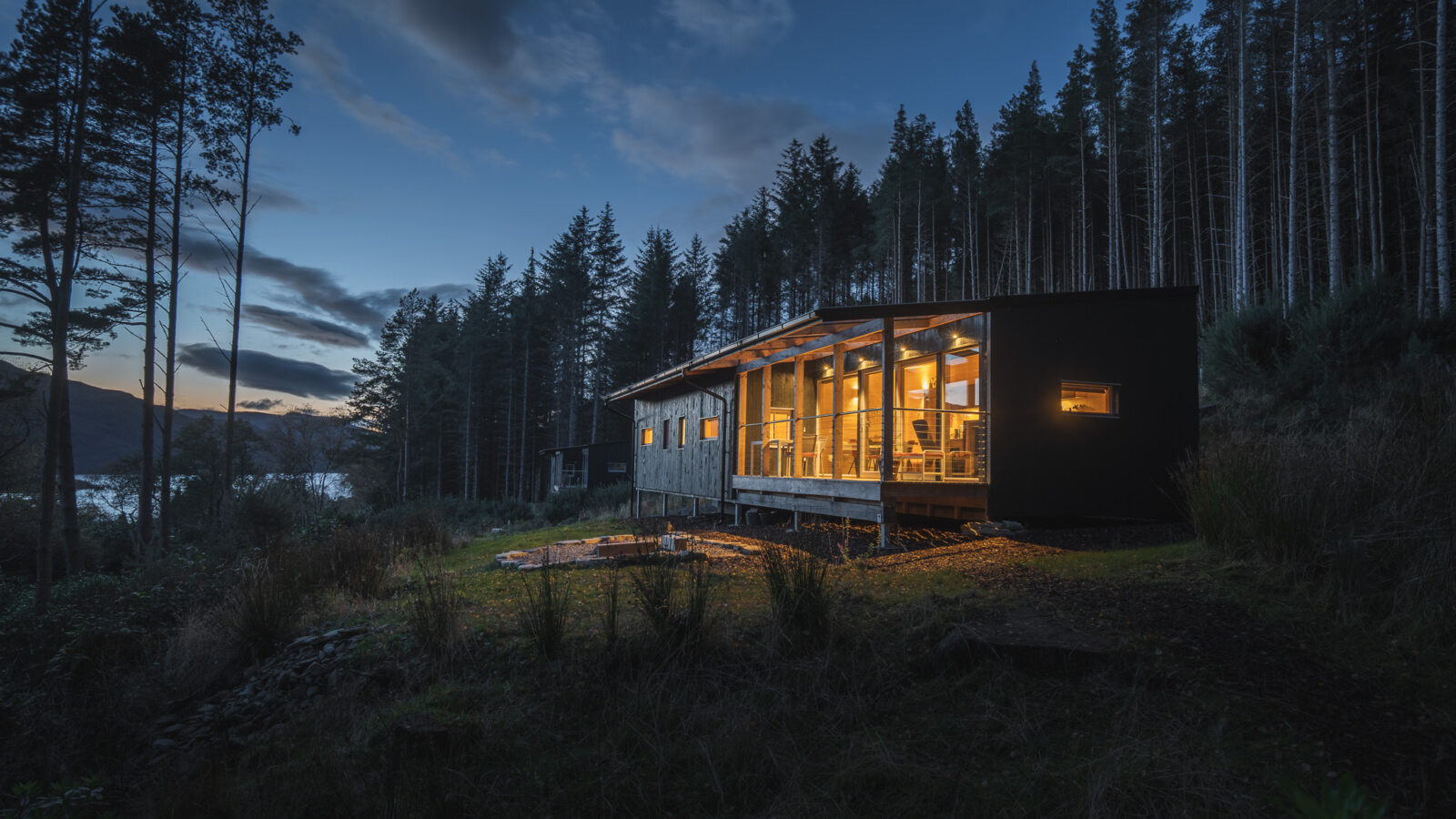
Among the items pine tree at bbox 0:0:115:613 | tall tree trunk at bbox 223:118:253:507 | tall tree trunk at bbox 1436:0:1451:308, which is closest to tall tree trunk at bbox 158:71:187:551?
tall tree trunk at bbox 223:118:253:507

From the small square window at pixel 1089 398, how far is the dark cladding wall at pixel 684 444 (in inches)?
265

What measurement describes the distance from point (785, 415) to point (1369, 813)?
41.2ft

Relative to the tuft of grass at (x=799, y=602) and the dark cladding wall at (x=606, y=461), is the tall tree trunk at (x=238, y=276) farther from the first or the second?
the tuft of grass at (x=799, y=602)

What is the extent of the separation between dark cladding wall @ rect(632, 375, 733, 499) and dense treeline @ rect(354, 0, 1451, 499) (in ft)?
38.3

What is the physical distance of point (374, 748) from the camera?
3.62 metres

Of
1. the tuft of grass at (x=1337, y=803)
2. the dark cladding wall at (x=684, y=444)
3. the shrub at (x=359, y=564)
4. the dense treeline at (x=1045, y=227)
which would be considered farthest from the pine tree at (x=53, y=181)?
the dense treeline at (x=1045, y=227)

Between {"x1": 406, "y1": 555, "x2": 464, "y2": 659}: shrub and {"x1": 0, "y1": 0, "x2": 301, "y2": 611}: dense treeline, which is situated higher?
{"x1": 0, "y1": 0, "x2": 301, "y2": 611}: dense treeline

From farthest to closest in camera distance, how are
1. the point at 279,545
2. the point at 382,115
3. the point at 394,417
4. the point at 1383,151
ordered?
the point at 394,417 < the point at 1383,151 < the point at 382,115 < the point at 279,545

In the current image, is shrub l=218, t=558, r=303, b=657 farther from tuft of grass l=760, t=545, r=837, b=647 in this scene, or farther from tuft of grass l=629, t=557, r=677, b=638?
tuft of grass l=760, t=545, r=837, b=647

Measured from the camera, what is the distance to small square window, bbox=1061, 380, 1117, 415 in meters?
9.66

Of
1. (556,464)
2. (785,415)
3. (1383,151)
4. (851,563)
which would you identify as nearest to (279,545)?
(851,563)

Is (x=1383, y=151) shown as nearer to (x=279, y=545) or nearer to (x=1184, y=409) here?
(x=1184, y=409)

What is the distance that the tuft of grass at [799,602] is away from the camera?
4227 mm

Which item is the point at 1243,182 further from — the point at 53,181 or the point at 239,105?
the point at 53,181
